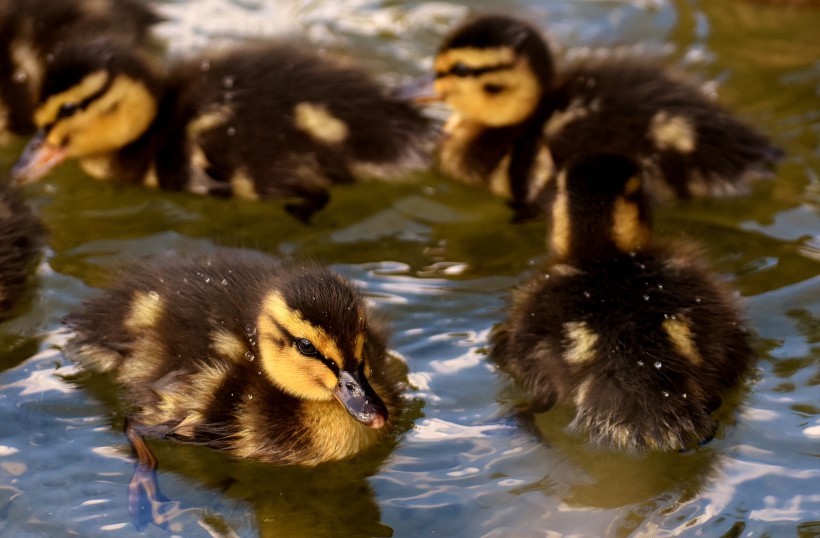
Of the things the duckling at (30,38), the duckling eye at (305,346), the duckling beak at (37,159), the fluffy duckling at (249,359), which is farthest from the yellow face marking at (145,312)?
the duckling at (30,38)

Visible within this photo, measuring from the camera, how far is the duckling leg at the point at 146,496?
2.34 m

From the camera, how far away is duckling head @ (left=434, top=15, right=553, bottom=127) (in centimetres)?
337

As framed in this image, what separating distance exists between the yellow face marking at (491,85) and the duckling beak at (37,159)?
109cm

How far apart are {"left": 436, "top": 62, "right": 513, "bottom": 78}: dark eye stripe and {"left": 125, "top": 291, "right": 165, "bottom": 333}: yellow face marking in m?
1.25

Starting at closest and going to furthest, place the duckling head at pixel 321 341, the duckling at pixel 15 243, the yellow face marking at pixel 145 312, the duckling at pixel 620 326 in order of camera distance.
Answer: the duckling head at pixel 321 341 → the duckling at pixel 620 326 → the yellow face marking at pixel 145 312 → the duckling at pixel 15 243

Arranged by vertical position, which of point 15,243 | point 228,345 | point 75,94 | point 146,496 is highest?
point 75,94

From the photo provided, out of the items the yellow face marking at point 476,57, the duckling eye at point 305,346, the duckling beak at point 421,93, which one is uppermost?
the yellow face marking at point 476,57

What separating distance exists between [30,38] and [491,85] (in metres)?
1.42

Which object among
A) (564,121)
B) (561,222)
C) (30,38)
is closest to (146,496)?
(561,222)

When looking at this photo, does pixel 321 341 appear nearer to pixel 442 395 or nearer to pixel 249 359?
pixel 249 359

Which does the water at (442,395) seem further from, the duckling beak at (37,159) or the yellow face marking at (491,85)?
the yellow face marking at (491,85)

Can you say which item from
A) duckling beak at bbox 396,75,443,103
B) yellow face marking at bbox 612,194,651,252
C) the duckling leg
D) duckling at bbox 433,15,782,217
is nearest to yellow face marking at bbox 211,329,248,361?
the duckling leg

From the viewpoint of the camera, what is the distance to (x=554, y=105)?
338cm

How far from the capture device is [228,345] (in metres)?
2.46
